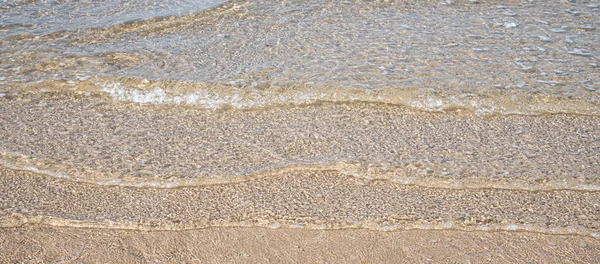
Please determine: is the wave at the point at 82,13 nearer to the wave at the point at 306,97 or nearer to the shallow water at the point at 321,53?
the shallow water at the point at 321,53

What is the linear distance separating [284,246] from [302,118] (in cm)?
121

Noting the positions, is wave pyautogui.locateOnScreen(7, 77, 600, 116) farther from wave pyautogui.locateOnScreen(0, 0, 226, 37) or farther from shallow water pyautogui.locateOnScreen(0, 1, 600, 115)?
wave pyautogui.locateOnScreen(0, 0, 226, 37)

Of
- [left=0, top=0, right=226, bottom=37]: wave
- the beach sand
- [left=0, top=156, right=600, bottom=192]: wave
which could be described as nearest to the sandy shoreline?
the beach sand

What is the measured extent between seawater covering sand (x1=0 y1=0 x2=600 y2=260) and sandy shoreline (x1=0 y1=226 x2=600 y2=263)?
0.11 ft

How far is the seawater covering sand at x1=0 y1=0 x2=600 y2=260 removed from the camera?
2945 millimetres

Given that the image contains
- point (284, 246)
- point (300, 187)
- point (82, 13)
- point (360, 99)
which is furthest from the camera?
point (82, 13)

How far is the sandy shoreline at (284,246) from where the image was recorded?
2645mm

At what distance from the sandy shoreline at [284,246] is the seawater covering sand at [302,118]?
3 cm

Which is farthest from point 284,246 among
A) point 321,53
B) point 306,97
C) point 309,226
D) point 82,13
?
point 82,13

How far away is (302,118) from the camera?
381cm

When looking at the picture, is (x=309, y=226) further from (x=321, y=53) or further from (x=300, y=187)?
(x=321, y=53)

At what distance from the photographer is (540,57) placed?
454 cm

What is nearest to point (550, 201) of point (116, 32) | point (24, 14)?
point (116, 32)

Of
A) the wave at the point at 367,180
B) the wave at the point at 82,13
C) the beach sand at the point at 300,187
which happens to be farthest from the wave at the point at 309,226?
the wave at the point at 82,13
